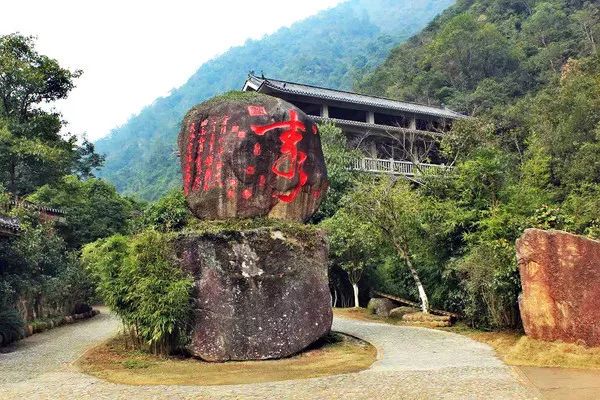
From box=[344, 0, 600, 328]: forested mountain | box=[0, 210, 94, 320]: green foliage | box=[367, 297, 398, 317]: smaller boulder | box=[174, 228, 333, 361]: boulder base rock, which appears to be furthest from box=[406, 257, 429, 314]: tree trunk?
box=[0, 210, 94, 320]: green foliage

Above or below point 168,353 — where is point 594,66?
above

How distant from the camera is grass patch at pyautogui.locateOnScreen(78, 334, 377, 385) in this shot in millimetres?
7336

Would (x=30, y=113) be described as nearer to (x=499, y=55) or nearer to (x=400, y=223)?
(x=400, y=223)

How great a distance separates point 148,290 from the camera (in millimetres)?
8852

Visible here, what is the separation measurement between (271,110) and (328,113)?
20.0m

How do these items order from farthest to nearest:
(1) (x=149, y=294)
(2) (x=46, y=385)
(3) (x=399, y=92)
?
(3) (x=399, y=92)
(1) (x=149, y=294)
(2) (x=46, y=385)

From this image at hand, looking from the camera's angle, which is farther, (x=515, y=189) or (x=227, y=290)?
(x=515, y=189)

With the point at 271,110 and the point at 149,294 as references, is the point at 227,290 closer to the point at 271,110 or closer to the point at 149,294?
the point at 149,294

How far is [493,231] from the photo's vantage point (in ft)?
37.4

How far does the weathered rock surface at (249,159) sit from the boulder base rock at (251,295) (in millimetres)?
1044

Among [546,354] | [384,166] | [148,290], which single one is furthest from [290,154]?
[384,166]

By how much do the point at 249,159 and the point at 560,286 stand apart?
19.5ft

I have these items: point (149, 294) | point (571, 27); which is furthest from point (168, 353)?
point (571, 27)

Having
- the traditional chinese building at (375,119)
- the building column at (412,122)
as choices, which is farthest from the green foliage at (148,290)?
the building column at (412,122)
